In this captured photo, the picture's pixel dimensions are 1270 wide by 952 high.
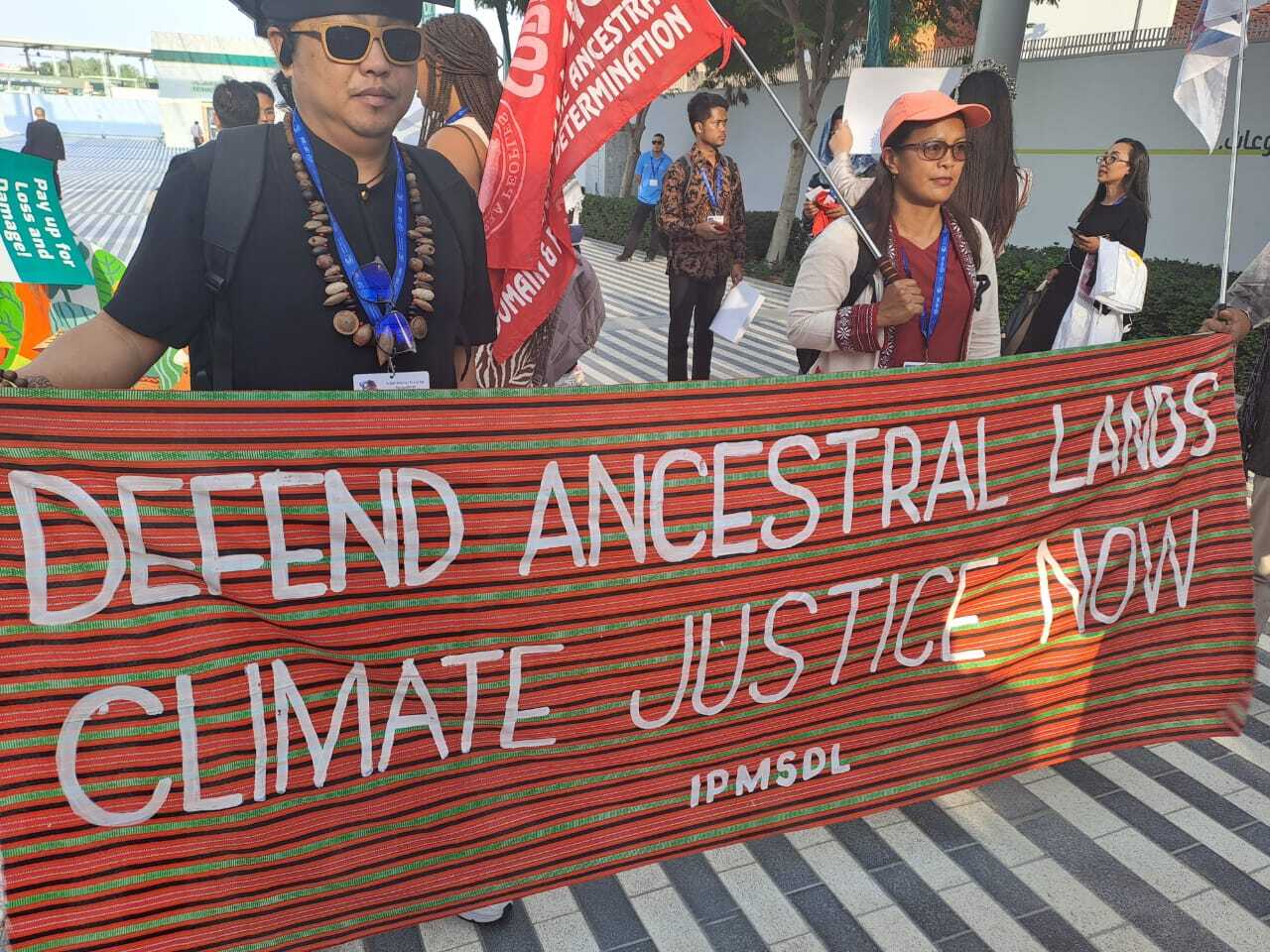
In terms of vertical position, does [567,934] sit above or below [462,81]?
below

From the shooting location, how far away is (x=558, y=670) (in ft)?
6.62

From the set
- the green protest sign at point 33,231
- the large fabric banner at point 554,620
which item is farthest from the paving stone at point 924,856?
the green protest sign at point 33,231

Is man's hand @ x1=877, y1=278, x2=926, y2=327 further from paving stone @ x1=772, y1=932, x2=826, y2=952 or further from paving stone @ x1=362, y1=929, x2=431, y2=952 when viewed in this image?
paving stone @ x1=362, y1=929, x2=431, y2=952

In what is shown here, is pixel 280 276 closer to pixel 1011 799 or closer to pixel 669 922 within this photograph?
pixel 669 922

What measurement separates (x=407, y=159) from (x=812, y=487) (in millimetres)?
1205

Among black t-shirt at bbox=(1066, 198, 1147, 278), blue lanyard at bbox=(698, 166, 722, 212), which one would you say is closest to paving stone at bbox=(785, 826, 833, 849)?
black t-shirt at bbox=(1066, 198, 1147, 278)

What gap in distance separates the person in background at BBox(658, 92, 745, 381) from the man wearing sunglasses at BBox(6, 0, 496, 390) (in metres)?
4.28

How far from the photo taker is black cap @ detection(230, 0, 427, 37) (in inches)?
78.0

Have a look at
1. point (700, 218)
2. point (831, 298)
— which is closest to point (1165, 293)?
point (700, 218)

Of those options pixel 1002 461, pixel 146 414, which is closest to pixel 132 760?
pixel 146 414

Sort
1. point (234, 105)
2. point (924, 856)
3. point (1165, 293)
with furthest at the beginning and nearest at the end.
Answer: point (1165, 293) → point (234, 105) → point (924, 856)

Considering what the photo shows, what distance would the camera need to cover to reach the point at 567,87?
10.2ft

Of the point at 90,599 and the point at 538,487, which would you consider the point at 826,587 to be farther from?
the point at 90,599

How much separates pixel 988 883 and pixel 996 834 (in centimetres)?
23
